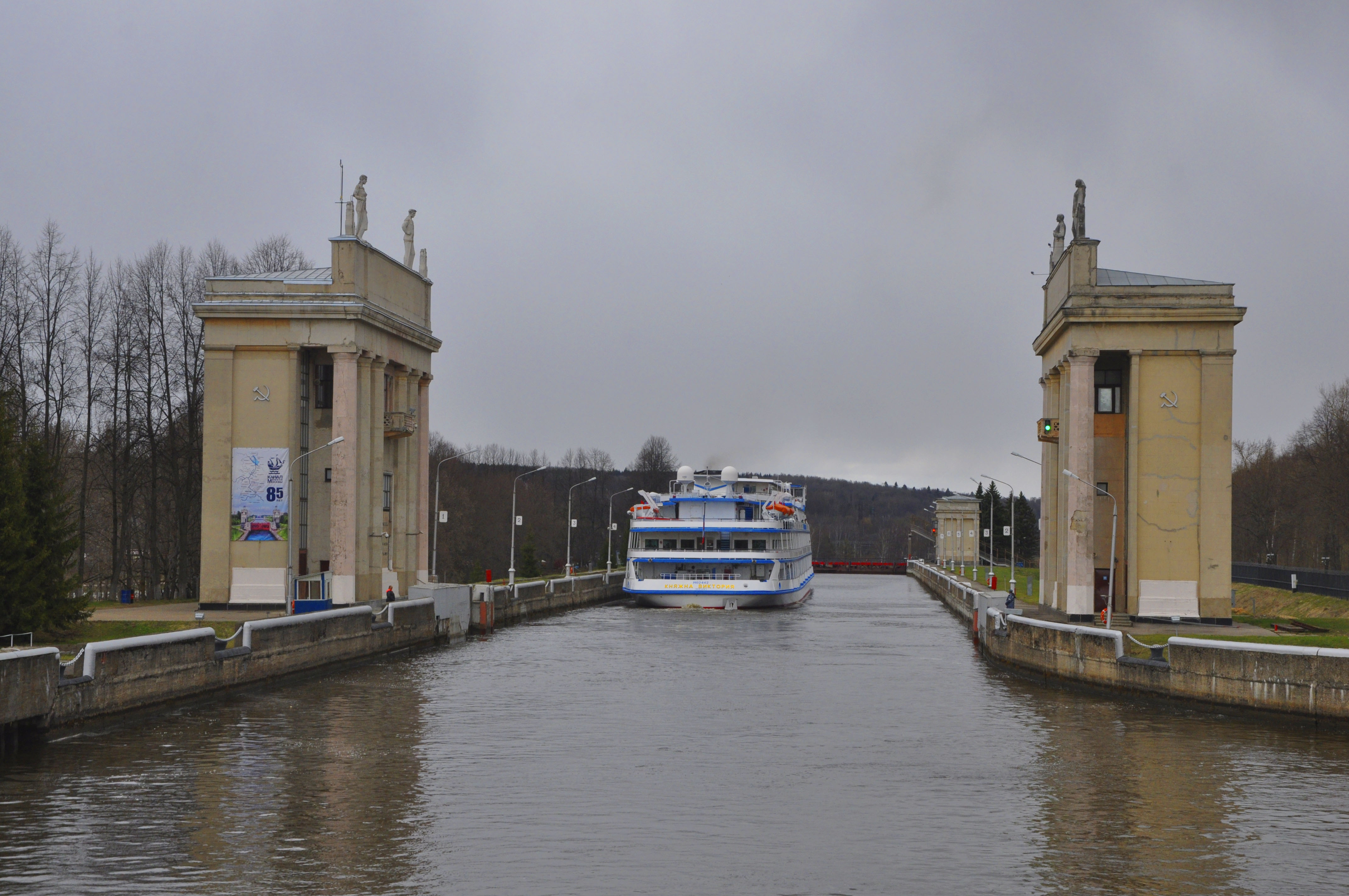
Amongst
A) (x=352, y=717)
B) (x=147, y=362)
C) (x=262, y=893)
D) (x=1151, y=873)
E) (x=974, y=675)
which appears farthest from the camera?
(x=147, y=362)

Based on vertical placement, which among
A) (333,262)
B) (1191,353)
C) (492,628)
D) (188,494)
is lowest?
(492,628)

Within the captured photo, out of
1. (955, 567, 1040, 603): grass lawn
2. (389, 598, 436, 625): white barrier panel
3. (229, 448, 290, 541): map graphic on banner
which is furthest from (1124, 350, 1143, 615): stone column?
(229, 448, 290, 541): map graphic on banner

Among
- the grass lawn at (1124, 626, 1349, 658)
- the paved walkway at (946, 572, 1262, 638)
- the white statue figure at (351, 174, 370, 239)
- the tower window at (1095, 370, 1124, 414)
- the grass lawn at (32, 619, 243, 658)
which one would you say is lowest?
the grass lawn at (32, 619, 243, 658)

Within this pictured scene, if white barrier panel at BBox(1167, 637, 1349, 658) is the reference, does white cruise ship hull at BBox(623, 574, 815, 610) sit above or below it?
below

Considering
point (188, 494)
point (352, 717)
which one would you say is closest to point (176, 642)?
point (352, 717)

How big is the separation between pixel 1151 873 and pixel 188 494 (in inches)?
2269

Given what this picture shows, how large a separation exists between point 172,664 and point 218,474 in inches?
825

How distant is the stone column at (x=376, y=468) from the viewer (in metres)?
52.8

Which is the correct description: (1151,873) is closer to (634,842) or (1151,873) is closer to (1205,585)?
(634,842)

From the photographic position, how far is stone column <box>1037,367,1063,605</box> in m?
53.3

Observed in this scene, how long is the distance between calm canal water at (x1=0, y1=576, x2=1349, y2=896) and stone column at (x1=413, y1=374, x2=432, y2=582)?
74.3 feet

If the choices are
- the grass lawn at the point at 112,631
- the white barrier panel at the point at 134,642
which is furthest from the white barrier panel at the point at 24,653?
the grass lawn at the point at 112,631

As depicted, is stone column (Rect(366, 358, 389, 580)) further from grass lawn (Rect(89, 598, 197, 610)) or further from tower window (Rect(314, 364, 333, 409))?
grass lawn (Rect(89, 598, 197, 610))

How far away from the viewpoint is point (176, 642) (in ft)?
98.0
